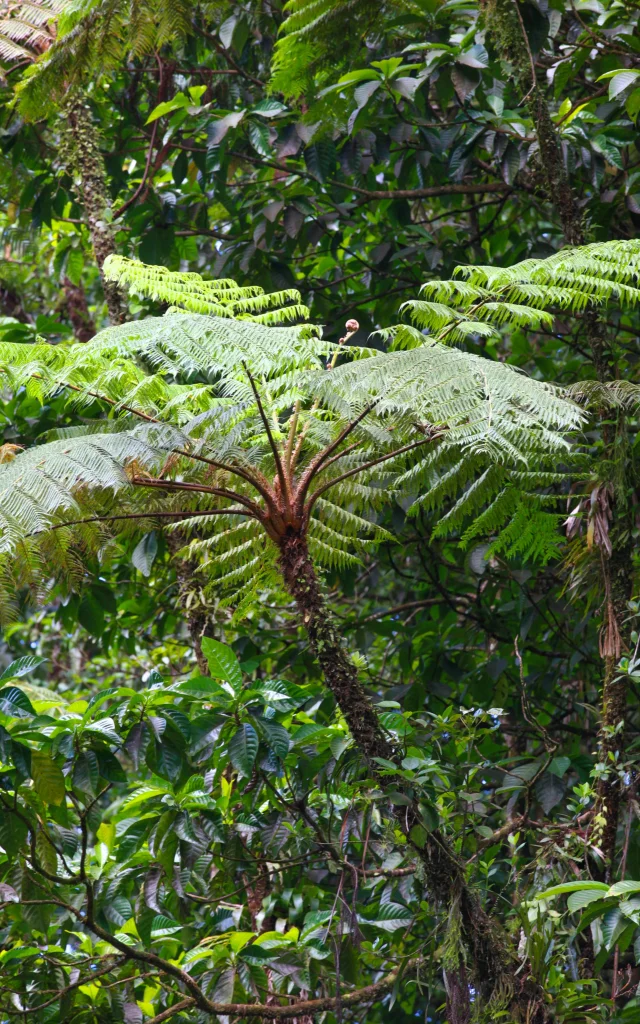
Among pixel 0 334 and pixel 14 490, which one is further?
pixel 0 334

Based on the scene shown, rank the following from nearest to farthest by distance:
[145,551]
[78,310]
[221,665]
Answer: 1. [221,665]
2. [145,551]
3. [78,310]

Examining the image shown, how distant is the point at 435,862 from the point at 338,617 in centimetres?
164

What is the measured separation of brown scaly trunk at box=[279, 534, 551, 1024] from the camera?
217 cm

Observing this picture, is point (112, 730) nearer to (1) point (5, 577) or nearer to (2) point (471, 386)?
(1) point (5, 577)

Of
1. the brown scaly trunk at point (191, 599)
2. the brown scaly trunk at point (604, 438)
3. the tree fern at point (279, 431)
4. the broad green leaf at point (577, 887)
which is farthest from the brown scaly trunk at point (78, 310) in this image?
the broad green leaf at point (577, 887)

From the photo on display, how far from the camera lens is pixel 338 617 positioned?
12.4ft

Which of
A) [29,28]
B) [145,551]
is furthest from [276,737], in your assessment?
[29,28]

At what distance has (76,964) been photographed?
2551 mm

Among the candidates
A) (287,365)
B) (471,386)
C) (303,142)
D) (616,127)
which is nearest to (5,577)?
(287,365)

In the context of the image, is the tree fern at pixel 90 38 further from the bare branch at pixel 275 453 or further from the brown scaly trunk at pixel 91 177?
the bare branch at pixel 275 453

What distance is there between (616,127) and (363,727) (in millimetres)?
2328

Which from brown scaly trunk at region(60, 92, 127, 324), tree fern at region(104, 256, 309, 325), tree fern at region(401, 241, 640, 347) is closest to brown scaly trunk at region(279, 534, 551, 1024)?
tree fern at region(401, 241, 640, 347)

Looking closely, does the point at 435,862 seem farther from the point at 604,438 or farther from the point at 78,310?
the point at 78,310

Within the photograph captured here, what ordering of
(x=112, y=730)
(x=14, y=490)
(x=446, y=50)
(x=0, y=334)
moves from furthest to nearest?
(x=0, y=334) < (x=446, y=50) < (x=112, y=730) < (x=14, y=490)
